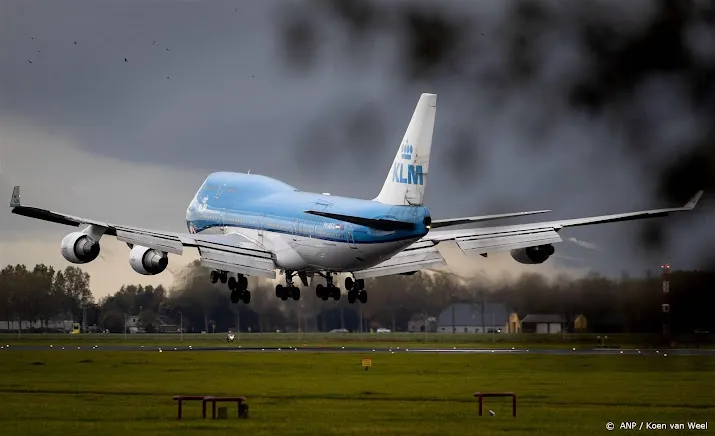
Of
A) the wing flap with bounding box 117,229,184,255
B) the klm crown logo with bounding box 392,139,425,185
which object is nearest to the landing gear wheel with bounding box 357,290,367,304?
the klm crown logo with bounding box 392,139,425,185

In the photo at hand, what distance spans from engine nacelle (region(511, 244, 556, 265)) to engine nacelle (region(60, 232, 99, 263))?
1104 inches

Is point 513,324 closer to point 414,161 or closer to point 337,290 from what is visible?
point 337,290

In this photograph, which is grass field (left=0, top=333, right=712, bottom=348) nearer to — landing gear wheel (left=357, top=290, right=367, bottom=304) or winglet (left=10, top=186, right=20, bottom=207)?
landing gear wheel (left=357, top=290, right=367, bottom=304)

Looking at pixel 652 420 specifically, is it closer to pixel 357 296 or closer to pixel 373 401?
pixel 373 401

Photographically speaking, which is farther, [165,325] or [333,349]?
[165,325]

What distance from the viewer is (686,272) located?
41844mm

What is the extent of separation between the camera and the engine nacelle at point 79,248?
93875 mm

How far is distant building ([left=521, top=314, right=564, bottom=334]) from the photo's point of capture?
101125 mm

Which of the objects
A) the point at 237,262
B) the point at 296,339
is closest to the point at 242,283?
the point at 237,262

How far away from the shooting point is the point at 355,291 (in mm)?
98438

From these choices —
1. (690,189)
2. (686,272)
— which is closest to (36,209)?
(686,272)

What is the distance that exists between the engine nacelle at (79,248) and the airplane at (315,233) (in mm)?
67

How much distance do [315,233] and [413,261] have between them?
815 centimetres

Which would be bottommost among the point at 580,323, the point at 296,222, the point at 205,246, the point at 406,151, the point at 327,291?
the point at 580,323
